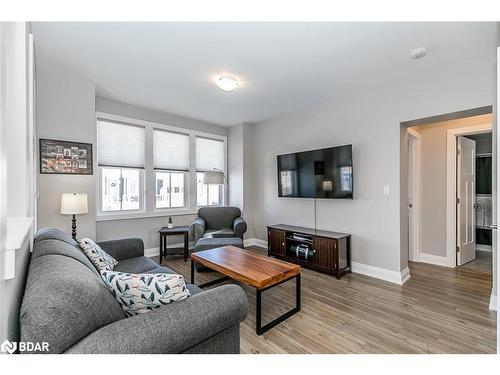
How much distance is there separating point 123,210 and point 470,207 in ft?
18.6

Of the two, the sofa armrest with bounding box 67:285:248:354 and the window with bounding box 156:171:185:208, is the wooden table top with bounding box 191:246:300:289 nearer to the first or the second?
the sofa armrest with bounding box 67:285:248:354

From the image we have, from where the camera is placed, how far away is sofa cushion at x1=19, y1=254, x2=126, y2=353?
32.7 inches

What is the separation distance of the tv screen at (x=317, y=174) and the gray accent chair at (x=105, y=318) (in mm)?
2542

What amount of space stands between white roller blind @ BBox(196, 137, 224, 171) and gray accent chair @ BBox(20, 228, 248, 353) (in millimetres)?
3575

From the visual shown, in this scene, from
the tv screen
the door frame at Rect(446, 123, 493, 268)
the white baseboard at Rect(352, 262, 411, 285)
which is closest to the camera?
the white baseboard at Rect(352, 262, 411, 285)

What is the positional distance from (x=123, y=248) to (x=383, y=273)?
323 cm

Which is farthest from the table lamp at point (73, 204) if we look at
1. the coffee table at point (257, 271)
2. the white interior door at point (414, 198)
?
the white interior door at point (414, 198)

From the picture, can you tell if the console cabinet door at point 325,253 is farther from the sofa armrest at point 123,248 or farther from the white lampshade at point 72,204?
the white lampshade at point 72,204

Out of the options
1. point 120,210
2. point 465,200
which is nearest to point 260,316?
point 120,210

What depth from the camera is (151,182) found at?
13.6 ft

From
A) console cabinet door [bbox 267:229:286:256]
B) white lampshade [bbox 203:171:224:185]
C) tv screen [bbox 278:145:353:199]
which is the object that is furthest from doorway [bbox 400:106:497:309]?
white lampshade [bbox 203:171:224:185]

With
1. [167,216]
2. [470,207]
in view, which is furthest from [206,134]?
[470,207]

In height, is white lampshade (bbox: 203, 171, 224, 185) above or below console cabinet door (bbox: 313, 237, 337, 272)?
above

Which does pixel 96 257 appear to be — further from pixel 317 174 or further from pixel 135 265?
pixel 317 174
